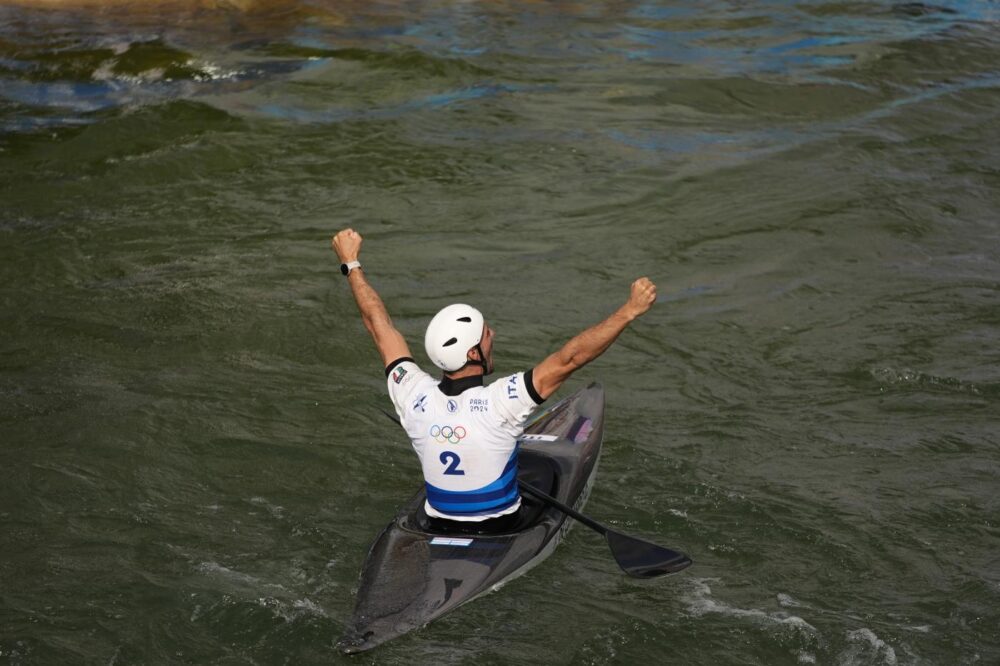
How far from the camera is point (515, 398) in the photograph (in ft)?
20.8

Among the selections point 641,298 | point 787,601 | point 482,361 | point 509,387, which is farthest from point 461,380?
point 787,601

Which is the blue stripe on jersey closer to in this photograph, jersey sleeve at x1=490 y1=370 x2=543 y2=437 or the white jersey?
the white jersey

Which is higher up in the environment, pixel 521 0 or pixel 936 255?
pixel 521 0

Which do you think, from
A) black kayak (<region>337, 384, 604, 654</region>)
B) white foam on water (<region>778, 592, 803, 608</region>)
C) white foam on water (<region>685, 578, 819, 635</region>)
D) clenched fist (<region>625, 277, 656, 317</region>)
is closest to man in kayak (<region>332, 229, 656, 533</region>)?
clenched fist (<region>625, 277, 656, 317</region>)

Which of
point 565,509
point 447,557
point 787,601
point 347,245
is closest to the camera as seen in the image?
point 447,557

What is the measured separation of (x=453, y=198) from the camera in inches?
535

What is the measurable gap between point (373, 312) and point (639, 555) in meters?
2.17

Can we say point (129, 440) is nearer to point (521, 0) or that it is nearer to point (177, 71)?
point (177, 71)

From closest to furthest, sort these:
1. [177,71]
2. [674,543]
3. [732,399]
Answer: [674,543]
[732,399]
[177,71]

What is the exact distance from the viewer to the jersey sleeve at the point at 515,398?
634cm

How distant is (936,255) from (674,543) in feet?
20.3

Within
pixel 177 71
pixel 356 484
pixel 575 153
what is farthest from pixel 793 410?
pixel 177 71

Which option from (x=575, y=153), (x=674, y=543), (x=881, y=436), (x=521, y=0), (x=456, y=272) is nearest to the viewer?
(x=674, y=543)

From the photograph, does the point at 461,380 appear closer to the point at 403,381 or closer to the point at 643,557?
the point at 403,381
